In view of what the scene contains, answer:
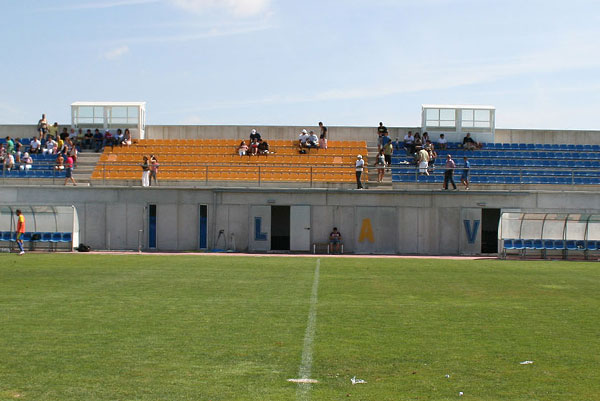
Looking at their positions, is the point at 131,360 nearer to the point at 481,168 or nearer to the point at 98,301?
the point at 98,301

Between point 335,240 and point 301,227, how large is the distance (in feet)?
5.18

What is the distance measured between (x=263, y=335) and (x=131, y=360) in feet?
7.70

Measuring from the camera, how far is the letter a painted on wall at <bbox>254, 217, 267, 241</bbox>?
110 feet

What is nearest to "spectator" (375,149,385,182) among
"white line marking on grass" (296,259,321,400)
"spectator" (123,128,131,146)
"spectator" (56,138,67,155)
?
"spectator" (123,128,131,146)

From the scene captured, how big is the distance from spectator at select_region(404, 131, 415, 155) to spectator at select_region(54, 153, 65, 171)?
17329mm

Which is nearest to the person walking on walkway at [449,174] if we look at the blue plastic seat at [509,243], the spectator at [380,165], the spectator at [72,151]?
the spectator at [380,165]

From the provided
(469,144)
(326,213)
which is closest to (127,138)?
(326,213)

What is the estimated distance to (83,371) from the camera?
8586 mm

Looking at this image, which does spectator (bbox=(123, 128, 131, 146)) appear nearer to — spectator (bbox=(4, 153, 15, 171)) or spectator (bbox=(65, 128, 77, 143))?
spectator (bbox=(65, 128, 77, 143))

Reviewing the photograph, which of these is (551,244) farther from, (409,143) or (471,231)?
(409,143)

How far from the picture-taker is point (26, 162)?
127ft

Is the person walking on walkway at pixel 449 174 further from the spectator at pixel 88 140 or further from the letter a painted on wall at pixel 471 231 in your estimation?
the spectator at pixel 88 140

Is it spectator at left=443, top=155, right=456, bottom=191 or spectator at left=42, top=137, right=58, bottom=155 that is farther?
spectator at left=42, top=137, right=58, bottom=155

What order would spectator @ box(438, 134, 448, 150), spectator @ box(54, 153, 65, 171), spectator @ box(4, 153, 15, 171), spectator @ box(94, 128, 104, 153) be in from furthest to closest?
spectator @ box(438, 134, 448, 150), spectator @ box(94, 128, 104, 153), spectator @ box(4, 153, 15, 171), spectator @ box(54, 153, 65, 171)
